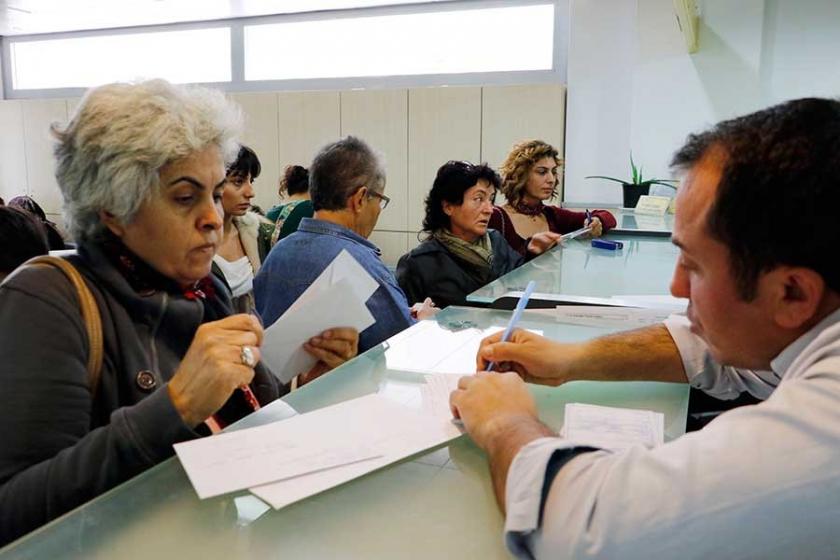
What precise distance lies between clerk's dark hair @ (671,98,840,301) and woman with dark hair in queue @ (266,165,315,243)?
8.04ft

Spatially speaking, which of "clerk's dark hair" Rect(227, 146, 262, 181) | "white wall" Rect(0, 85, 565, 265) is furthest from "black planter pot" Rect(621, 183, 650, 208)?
"clerk's dark hair" Rect(227, 146, 262, 181)

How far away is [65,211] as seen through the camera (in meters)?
1.05

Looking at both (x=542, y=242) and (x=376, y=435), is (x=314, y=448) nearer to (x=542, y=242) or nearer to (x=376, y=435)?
(x=376, y=435)

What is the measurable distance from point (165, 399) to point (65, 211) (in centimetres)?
41

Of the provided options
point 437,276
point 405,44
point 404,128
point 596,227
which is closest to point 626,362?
point 437,276

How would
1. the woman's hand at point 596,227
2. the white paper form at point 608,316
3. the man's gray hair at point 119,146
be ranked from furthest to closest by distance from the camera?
the woman's hand at point 596,227, the white paper form at point 608,316, the man's gray hair at point 119,146

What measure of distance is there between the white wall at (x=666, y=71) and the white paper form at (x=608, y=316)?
3073 mm

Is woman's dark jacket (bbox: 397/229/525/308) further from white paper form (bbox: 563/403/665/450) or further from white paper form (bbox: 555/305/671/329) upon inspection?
white paper form (bbox: 563/403/665/450)

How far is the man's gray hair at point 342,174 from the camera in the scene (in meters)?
2.20

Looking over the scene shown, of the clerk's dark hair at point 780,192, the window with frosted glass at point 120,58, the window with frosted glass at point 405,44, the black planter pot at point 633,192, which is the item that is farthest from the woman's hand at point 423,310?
the window with frosted glass at point 120,58

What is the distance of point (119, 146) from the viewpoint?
98 centimetres

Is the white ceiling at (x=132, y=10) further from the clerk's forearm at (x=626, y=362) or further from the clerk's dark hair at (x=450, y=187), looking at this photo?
the clerk's forearm at (x=626, y=362)

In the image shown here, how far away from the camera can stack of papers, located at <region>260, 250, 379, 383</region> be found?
1103 millimetres

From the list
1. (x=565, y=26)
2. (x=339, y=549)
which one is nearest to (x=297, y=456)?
(x=339, y=549)
